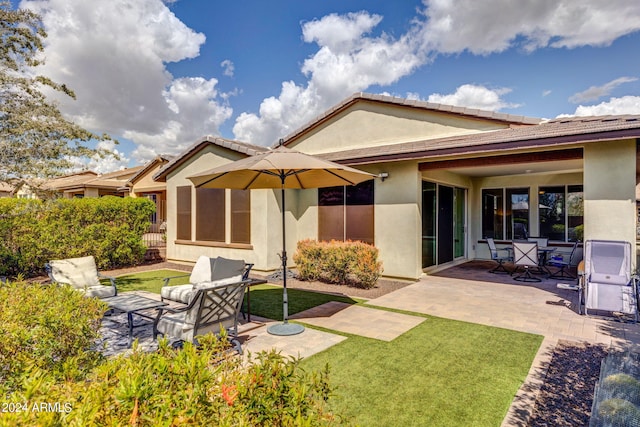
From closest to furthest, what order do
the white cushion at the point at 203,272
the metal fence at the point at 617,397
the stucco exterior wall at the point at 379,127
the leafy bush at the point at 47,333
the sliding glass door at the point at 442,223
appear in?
the leafy bush at the point at 47,333
the metal fence at the point at 617,397
the white cushion at the point at 203,272
the stucco exterior wall at the point at 379,127
the sliding glass door at the point at 442,223

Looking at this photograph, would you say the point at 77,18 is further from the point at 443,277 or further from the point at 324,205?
the point at 443,277

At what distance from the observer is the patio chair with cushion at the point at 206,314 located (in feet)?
14.6

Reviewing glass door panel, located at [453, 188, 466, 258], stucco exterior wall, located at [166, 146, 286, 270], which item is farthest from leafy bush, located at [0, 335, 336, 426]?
glass door panel, located at [453, 188, 466, 258]

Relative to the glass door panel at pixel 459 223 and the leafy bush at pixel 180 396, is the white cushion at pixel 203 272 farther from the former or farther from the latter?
the glass door panel at pixel 459 223

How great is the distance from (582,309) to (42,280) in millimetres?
14110

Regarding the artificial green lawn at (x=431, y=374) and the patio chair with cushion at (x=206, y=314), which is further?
the patio chair with cushion at (x=206, y=314)

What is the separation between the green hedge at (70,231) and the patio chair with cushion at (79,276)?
2.84 m

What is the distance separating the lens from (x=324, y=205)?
11492 mm

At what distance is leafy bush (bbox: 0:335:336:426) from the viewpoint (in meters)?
1.37

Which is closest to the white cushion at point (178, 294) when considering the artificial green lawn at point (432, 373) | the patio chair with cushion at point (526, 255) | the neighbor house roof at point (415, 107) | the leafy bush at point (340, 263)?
the artificial green lawn at point (432, 373)

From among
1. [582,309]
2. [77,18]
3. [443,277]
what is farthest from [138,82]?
[582,309]

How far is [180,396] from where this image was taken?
1511 mm

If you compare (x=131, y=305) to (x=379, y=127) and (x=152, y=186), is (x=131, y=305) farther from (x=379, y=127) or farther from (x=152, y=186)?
(x=152, y=186)

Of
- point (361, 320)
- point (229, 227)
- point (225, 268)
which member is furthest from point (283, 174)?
point (229, 227)
